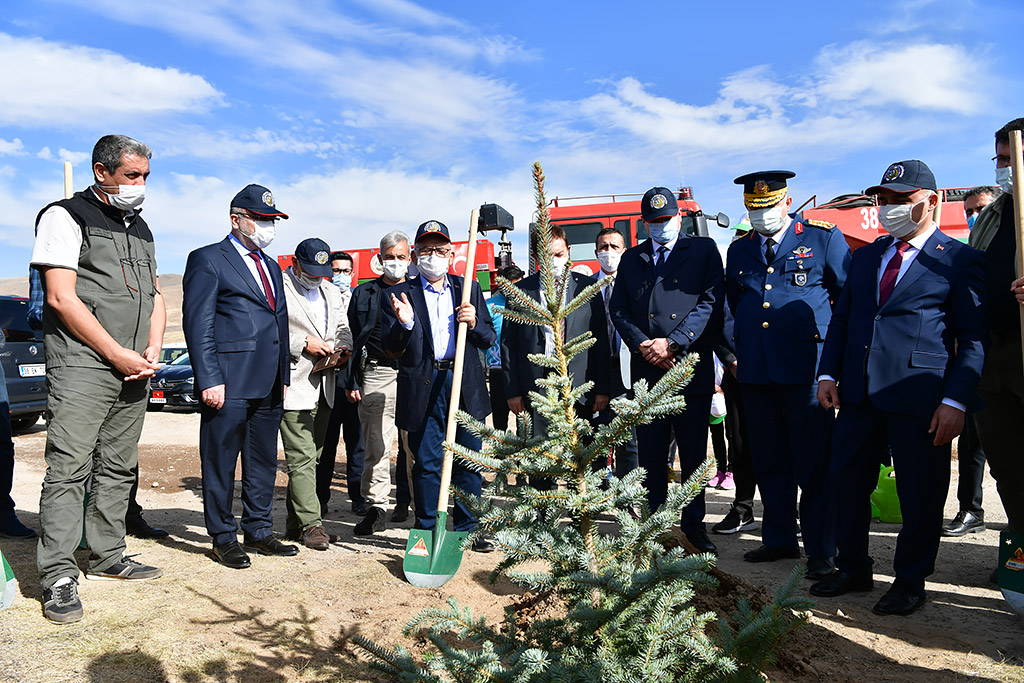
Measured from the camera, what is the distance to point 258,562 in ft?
14.6

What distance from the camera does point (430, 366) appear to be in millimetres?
4500

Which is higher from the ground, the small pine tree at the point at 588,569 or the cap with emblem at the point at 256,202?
the cap with emblem at the point at 256,202

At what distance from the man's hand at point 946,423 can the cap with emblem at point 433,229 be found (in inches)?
114

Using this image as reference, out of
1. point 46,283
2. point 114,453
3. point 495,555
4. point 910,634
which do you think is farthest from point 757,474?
point 46,283

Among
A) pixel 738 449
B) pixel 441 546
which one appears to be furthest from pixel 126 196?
pixel 738 449

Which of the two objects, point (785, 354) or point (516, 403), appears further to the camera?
point (516, 403)

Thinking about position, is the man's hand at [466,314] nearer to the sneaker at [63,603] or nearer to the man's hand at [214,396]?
the man's hand at [214,396]

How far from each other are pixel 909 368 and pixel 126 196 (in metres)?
4.11

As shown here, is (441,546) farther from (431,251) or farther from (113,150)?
(113,150)

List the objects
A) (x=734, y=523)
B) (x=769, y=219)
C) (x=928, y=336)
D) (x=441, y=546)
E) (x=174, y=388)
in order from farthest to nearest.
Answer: (x=174, y=388), (x=734, y=523), (x=769, y=219), (x=441, y=546), (x=928, y=336)

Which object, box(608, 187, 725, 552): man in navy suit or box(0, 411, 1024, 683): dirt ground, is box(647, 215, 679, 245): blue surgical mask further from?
box(0, 411, 1024, 683): dirt ground

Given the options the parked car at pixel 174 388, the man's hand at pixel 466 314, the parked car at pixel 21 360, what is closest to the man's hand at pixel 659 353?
the man's hand at pixel 466 314

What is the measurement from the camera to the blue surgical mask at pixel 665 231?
468 cm

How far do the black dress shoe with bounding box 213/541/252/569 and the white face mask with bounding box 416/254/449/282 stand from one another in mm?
2060
